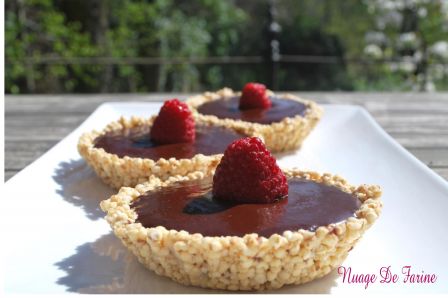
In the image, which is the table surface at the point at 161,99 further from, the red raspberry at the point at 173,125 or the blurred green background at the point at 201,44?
the blurred green background at the point at 201,44

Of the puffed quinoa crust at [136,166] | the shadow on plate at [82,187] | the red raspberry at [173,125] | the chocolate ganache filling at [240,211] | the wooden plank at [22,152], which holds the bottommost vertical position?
the wooden plank at [22,152]

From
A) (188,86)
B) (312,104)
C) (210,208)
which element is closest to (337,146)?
(312,104)

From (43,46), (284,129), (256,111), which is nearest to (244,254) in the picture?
(284,129)

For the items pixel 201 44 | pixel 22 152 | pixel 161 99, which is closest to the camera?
pixel 22 152

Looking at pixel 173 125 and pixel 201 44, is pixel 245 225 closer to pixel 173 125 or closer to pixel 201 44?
pixel 173 125

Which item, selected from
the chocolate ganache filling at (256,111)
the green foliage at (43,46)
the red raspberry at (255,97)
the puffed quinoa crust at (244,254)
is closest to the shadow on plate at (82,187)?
the puffed quinoa crust at (244,254)

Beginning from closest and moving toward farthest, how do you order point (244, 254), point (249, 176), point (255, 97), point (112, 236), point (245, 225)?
point (244, 254)
point (245, 225)
point (249, 176)
point (112, 236)
point (255, 97)

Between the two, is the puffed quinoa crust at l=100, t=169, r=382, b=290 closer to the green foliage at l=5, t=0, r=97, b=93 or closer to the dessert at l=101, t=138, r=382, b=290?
the dessert at l=101, t=138, r=382, b=290
